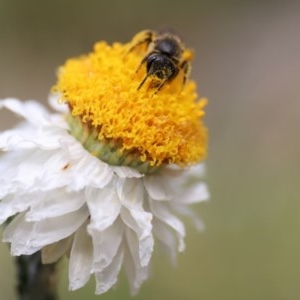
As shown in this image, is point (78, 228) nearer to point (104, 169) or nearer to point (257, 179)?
point (104, 169)

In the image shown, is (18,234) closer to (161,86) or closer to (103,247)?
(103,247)

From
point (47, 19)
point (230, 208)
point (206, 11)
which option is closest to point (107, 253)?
point (230, 208)

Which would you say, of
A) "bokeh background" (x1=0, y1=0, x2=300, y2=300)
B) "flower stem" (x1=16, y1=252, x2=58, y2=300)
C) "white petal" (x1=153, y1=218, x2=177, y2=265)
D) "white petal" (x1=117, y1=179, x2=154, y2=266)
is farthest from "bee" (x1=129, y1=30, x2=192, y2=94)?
"bokeh background" (x1=0, y1=0, x2=300, y2=300)

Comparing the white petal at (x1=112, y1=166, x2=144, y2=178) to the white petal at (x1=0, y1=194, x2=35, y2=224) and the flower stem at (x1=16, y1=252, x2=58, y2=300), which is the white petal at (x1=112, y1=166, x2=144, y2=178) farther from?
the flower stem at (x1=16, y1=252, x2=58, y2=300)

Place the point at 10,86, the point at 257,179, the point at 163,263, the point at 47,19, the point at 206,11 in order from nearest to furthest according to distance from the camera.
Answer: the point at 163,263 < the point at 257,179 < the point at 10,86 < the point at 47,19 < the point at 206,11

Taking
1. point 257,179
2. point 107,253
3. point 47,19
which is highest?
point 47,19

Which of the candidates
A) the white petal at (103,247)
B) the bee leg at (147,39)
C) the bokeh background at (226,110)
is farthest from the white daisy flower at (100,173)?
the bokeh background at (226,110)
